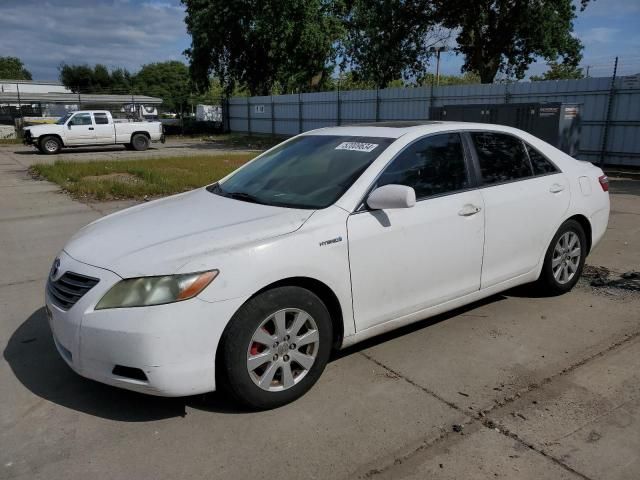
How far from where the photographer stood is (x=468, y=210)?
380 cm

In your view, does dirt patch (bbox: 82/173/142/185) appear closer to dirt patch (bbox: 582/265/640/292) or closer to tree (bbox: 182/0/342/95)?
dirt patch (bbox: 582/265/640/292)

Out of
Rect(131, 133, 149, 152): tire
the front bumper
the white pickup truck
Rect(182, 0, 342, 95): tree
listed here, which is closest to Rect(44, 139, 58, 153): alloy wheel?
the white pickup truck

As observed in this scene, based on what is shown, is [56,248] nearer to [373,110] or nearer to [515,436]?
[515,436]

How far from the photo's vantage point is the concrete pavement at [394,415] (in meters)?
2.59

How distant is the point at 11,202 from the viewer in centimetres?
1025

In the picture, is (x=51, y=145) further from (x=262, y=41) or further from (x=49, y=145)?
(x=262, y=41)

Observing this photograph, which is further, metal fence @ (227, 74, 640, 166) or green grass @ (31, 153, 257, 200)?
metal fence @ (227, 74, 640, 166)

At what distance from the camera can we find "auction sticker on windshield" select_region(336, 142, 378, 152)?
370cm

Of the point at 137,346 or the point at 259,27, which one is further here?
the point at 259,27

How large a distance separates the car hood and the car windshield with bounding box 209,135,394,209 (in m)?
0.18

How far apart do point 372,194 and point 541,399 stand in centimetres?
158

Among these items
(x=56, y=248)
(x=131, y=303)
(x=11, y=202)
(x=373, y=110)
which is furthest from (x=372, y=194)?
(x=373, y=110)

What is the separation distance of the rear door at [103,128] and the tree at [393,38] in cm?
1442

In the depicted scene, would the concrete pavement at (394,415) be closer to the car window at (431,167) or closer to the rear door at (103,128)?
the car window at (431,167)
